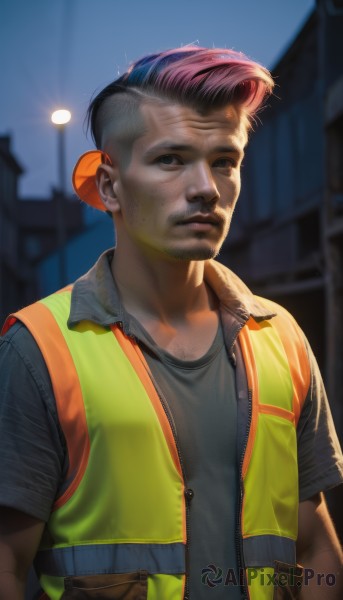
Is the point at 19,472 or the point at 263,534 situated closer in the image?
the point at 19,472

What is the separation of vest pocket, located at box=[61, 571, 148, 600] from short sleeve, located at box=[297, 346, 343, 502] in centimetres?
55

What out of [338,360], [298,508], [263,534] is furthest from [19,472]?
[338,360]

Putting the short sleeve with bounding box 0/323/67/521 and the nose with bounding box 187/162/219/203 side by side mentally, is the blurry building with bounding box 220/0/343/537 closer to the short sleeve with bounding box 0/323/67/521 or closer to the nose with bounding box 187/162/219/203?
the nose with bounding box 187/162/219/203

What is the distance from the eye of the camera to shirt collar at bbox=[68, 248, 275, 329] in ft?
7.33

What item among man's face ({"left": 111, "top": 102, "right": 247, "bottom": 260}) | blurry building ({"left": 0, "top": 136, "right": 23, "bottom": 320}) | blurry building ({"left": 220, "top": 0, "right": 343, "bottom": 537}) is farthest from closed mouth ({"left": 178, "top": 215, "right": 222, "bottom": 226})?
blurry building ({"left": 0, "top": 136, "right": 23, "bottom": 320})

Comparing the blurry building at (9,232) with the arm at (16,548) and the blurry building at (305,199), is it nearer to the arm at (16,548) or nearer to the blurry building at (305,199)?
the blurry building at (305,199)

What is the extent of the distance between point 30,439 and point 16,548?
0.83 feet

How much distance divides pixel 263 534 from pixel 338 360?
17.9 ft

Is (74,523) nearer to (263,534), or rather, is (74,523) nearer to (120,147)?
(263,534)

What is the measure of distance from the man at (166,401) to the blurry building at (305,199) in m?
3.76

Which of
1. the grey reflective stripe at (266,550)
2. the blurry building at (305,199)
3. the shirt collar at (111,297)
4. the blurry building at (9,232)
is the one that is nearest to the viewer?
the grey reflective stripe at (266,550)

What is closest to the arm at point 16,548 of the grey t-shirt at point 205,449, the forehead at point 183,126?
the grey t-shirt at point 205,449

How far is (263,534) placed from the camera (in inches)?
84.4

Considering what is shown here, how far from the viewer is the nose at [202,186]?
2.13 meters
